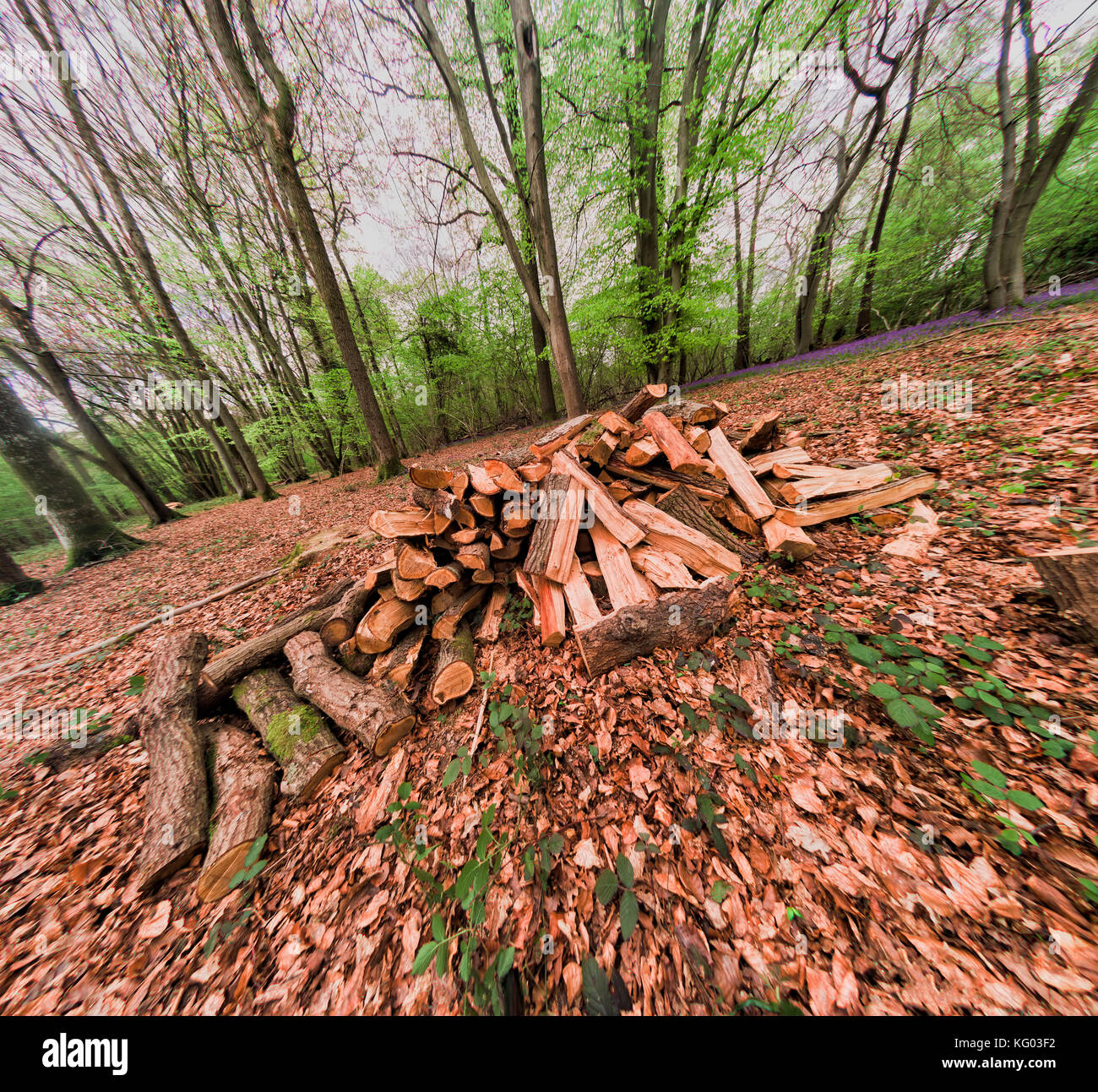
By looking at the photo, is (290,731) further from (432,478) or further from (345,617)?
(432,478)

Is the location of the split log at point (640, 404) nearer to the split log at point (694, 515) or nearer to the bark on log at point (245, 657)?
the split log at point (694, 515)

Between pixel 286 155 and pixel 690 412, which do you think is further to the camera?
pixel 286 155

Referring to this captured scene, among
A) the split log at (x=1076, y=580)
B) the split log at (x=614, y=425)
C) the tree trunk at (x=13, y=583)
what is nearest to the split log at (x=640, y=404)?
the split log at (x=614, y=425)

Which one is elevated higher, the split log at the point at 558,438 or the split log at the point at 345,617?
the split log at the point at 558,438

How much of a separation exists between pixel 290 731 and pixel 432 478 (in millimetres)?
1907

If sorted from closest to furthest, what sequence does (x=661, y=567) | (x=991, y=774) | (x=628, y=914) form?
(x=628, y=914) < (x=991, y=774) < (x=661, y=567)

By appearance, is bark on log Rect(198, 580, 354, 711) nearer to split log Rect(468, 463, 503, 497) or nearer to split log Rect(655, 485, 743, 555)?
split log Rect(468, 463, 503, 497)

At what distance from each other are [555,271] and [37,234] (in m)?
12.1

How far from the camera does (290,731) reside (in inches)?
89.3

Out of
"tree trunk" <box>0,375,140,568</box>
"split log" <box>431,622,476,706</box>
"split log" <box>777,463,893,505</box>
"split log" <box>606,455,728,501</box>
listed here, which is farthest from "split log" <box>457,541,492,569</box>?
"tree trunk" <box>0,375,140,568</box>

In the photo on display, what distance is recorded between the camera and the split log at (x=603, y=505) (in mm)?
2768

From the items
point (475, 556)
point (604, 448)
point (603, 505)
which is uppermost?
point (604, 448)

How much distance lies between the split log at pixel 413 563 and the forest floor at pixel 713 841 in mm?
816

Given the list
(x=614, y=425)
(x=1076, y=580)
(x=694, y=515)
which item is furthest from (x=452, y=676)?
(x=1076, y=580)
